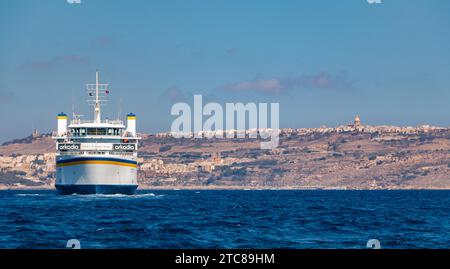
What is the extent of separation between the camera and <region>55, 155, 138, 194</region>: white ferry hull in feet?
404

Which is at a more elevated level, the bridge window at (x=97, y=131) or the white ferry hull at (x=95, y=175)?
the bridge window at (x=97, y=131)

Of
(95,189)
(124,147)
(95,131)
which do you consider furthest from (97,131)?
(95,189)

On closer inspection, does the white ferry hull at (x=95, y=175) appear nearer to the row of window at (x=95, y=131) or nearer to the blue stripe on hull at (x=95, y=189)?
the blue stripe on hull at (x=95, y=189)

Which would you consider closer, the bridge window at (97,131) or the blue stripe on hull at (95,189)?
the blue stripe on hull at (95,189)

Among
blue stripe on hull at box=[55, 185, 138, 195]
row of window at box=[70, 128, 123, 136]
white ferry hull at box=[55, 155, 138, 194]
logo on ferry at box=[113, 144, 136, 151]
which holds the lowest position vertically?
blue stripe on hull at box=[55, 185, 138, 195]

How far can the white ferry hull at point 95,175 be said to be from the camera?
123 meters

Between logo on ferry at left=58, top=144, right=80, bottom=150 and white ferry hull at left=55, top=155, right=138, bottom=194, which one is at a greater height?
logo on ferry at left=58, top=144, right=80, bottom=150

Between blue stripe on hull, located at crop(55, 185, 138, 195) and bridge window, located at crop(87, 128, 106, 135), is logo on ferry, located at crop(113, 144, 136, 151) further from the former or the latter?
blue stripe on hull, located at crop(55, 185, 138, 195)

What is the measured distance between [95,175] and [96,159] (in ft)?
7.97

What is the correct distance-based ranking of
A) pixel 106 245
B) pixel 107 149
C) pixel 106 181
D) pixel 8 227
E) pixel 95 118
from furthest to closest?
1. pixel 95 118
2. pixel 107 149
3. pixel 106 181
4. pixel 8 227
5. pixel 106 245

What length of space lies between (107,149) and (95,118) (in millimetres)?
16164

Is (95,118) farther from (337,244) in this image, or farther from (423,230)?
(337,244)

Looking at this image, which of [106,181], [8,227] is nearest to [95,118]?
[106,181]

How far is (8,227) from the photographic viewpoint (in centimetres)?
5388
